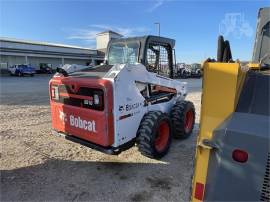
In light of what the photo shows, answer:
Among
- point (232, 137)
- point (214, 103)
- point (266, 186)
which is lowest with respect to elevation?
point (266, 186)

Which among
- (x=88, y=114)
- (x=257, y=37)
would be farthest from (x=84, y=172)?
(x=257, y=37)

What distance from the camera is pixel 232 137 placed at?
1550 mm

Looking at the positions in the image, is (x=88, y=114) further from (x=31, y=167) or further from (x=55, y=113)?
(x=31, y=167)

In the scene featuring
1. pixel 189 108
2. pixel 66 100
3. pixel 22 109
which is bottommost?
pixel 22 109

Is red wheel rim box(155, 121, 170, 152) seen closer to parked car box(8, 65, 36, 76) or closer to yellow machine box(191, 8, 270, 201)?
yellow machine box(191, 8, 270, 201)

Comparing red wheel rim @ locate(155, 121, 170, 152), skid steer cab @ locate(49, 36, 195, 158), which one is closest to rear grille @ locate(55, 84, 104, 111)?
skid steer cab @ locate(49, 36, 195, 158)

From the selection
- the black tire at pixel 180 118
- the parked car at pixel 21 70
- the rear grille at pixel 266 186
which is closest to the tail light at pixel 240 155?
the rear grille at pixel 266 186

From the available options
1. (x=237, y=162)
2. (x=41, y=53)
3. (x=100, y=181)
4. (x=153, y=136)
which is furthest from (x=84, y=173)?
(x=41, y=53)

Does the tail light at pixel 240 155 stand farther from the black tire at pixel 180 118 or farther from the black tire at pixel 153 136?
the black tire at pixel 180 118

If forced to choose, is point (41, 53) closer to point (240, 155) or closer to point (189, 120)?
point (189, 120)

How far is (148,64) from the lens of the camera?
4570 millimetres

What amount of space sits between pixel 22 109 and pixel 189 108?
6230mm

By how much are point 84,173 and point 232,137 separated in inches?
112

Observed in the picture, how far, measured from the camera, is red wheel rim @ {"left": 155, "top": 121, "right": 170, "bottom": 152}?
14.4ft
